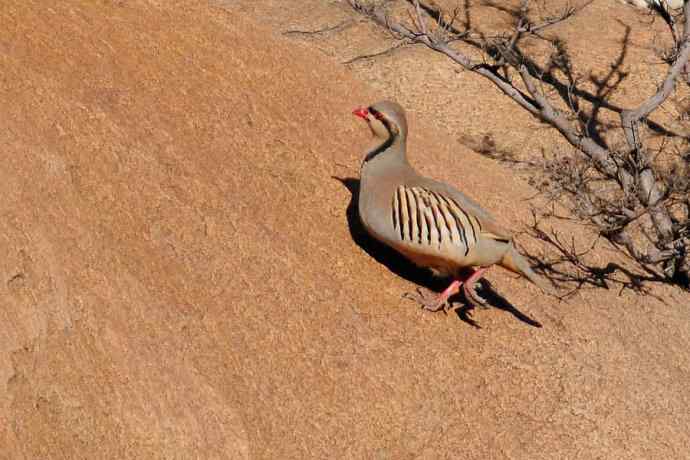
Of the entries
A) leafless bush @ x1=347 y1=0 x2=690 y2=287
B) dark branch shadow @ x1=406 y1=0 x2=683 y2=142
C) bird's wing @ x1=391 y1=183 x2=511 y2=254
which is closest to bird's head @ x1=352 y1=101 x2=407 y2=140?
bird's wing @ x1=391 y1=183 x2=511 y2=254

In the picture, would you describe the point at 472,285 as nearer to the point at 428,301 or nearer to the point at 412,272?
the point at 428,301

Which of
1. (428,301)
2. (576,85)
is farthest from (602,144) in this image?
(428,301)

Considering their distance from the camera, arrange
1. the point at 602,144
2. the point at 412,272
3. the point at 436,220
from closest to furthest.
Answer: the point at 436,220 < the point at 412,272 < the point at 602,144

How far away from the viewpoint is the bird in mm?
6852

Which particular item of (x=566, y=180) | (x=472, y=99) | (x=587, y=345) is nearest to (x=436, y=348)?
(x=587, y=345)

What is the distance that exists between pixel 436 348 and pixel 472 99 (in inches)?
269

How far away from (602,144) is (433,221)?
23.2ft

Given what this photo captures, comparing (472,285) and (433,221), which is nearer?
(433,221)

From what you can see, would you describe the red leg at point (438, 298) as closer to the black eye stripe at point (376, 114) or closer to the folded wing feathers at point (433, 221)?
the folded wing feathers at point (433, 221)

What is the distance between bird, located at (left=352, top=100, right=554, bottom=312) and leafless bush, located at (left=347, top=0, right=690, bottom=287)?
220 cm

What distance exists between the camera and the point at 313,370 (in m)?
6.82

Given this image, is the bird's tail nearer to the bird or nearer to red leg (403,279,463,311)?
the bird

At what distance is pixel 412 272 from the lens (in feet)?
25.3

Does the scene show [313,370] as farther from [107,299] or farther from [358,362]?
[107,299]
